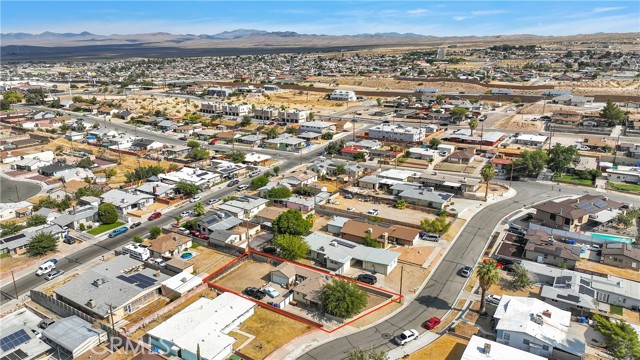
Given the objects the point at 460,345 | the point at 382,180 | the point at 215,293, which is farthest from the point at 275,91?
the point at 460,345

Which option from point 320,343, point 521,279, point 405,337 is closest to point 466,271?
point 521,279

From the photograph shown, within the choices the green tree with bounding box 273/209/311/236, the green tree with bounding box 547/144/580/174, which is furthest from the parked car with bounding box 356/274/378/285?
the green tree with bounding box 547/144/580/174

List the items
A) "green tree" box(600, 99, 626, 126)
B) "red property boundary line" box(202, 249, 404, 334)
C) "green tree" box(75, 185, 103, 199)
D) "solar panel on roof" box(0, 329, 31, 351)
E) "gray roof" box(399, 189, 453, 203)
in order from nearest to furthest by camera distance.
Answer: "solar panel on roof" box(0, 329, 31, 351)
"red property boundary line" box(202, 249, 404, 334)
"gray roof" box(399, 189, 453, 203)
"green tree" box(75, 185, 103, 199)
"green tree" box(600, 99, 626, 126)

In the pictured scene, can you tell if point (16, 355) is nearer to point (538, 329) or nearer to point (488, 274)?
point (488, 274)

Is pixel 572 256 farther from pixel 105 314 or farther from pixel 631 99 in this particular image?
pixel 631 99

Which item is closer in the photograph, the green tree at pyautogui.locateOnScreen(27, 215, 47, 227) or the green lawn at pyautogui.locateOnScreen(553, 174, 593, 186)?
the green tree at pyautogui.locateOnScreen(27, 215, 47, 227)

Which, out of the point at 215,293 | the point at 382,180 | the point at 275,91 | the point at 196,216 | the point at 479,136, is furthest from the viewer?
the point at 275,91

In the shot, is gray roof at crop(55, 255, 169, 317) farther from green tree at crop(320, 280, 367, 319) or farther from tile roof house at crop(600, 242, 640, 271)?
tile roof house at crop(600, 242, 640, 271)
